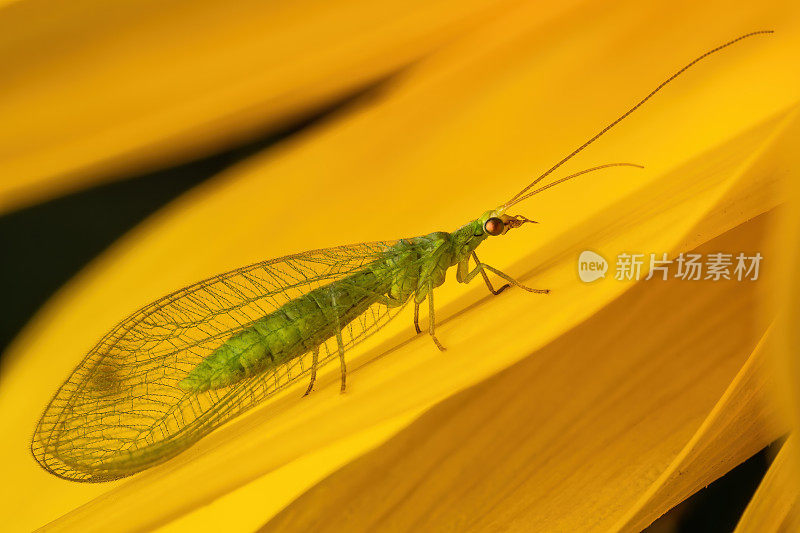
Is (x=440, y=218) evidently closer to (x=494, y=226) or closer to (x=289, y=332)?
(x=494, y=226)

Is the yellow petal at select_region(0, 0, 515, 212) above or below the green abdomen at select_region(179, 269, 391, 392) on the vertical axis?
above

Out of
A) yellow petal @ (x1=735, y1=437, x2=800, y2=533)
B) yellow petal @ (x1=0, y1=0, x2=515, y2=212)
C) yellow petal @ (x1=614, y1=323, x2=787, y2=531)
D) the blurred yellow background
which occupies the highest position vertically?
yellow petal @ (x1=0, y1=0, x2=515, y2=212)

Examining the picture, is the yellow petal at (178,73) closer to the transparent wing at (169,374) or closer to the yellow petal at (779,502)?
the transparent wing at (169,374)

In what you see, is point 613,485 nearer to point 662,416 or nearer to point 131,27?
point 662,416

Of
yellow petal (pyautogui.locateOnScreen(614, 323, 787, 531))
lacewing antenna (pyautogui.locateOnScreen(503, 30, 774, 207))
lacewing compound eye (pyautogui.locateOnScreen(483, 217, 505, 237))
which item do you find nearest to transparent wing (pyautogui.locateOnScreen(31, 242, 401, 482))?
lacewing compound eye (pyautogui.locateOnScreen(483, 217, 505, 237))

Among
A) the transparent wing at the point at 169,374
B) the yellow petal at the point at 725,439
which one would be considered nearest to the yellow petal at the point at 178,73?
the transparent wing at the point at 169,374

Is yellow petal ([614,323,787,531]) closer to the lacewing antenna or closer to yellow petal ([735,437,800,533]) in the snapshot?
yellow petal ([735,437,800,533])
